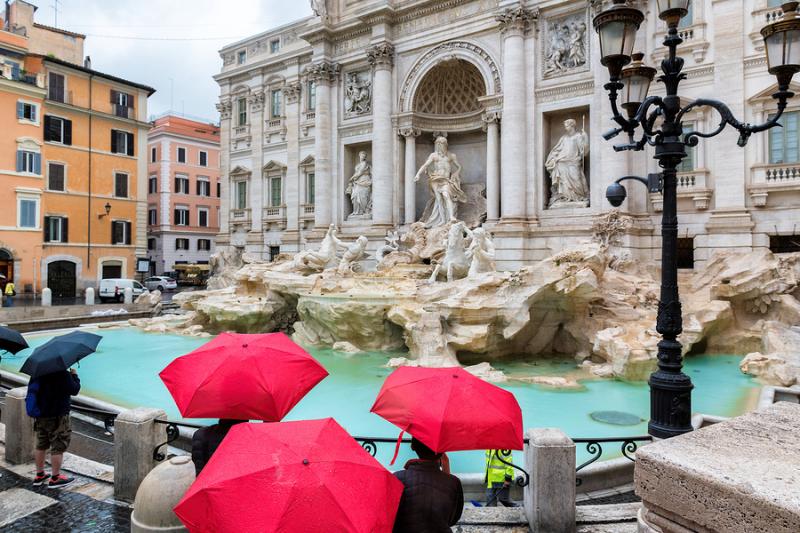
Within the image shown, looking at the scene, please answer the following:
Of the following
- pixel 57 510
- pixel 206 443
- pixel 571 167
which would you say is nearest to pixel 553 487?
pixel 206 443

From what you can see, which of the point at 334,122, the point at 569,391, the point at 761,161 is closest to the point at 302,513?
the point at 569,391

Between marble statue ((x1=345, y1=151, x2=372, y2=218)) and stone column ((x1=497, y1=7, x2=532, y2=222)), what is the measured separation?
7206 millimetres

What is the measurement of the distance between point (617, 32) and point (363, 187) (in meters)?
19.0

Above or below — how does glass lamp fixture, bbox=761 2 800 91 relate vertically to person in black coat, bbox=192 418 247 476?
above

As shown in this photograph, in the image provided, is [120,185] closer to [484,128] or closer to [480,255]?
[484,128]

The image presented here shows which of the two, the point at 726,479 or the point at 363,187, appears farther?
the point at 363,187

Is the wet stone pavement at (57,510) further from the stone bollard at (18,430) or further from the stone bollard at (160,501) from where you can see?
the stone bollard at (160,501)

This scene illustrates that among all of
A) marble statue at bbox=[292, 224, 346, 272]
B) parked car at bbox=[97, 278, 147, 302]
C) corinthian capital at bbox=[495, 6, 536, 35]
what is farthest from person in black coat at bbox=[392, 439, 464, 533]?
parked car at bbox=[97, 278, 147, 302]

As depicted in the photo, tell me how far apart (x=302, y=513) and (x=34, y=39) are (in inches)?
1587

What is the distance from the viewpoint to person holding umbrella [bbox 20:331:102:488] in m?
5.14

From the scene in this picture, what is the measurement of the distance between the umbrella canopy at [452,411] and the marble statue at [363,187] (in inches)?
800

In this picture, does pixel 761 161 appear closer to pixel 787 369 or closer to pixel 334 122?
pixel 787 369

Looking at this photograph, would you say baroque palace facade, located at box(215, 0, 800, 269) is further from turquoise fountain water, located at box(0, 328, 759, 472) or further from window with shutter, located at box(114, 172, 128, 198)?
window with shutter, located at box(114, 172, 128, 198)

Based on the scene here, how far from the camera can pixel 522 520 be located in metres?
4.40
